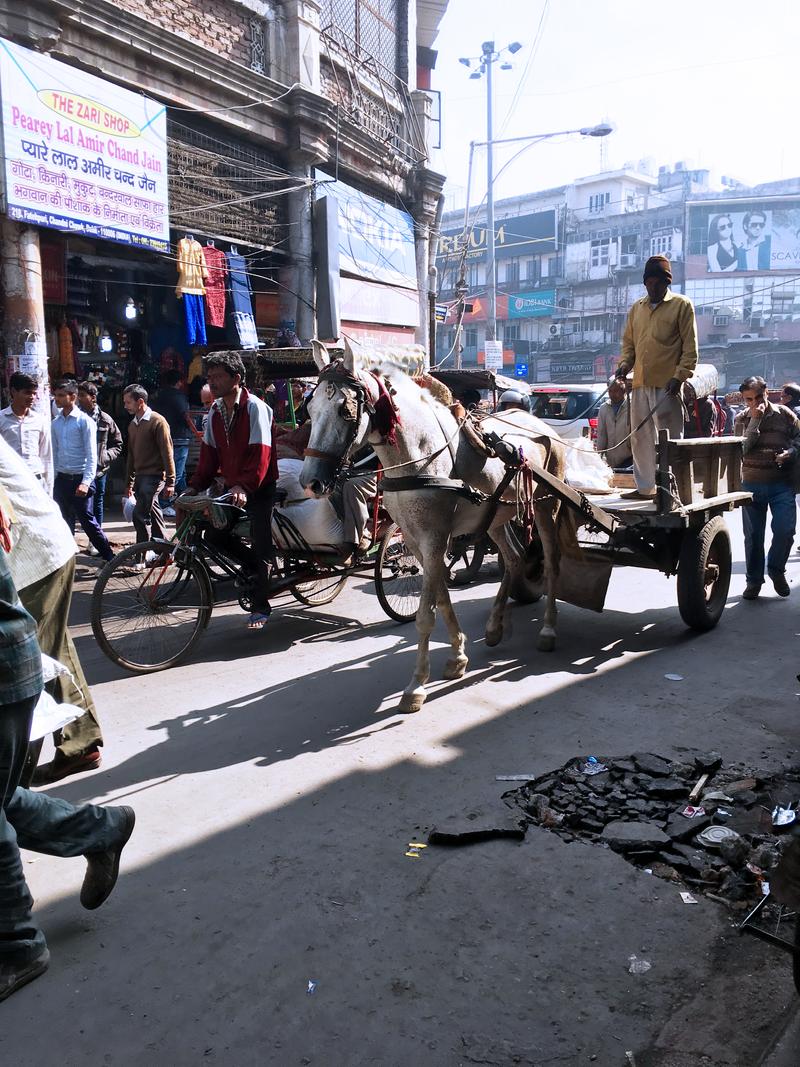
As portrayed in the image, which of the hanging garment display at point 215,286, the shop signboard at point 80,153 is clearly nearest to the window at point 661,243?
the hanging garment display at point 215,286

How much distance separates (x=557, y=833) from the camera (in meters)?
3.74

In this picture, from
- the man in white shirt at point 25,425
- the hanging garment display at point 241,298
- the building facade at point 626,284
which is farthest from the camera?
the building facade at point 626,284

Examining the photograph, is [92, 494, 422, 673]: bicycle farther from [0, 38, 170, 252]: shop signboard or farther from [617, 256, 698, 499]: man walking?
[0, 38, 170, 252]: shop signboard

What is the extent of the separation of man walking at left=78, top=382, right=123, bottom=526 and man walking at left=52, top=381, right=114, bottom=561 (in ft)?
2.15

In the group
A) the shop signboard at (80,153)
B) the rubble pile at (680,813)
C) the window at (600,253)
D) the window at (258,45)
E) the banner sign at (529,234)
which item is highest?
the banner sign at (529,234)

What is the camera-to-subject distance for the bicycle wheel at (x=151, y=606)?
583 cm

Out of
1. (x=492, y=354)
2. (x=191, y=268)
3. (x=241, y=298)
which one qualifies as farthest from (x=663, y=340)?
(x=492, y=354)

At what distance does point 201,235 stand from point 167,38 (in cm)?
265

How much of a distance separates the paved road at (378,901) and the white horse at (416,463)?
2.04 ft

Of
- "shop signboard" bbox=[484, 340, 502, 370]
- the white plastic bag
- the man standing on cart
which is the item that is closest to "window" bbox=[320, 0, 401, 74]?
"shop signboard" bbox=[484, 340, 502, 370]

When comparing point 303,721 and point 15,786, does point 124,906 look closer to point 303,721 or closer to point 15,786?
point 15,786

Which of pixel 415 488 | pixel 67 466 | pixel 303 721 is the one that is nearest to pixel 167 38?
pixel 67 466

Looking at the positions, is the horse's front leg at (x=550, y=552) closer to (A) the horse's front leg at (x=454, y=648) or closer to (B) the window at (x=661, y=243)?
(A) the horse's front leg at (x=454, y=648)

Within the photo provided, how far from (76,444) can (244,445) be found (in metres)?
3.44
